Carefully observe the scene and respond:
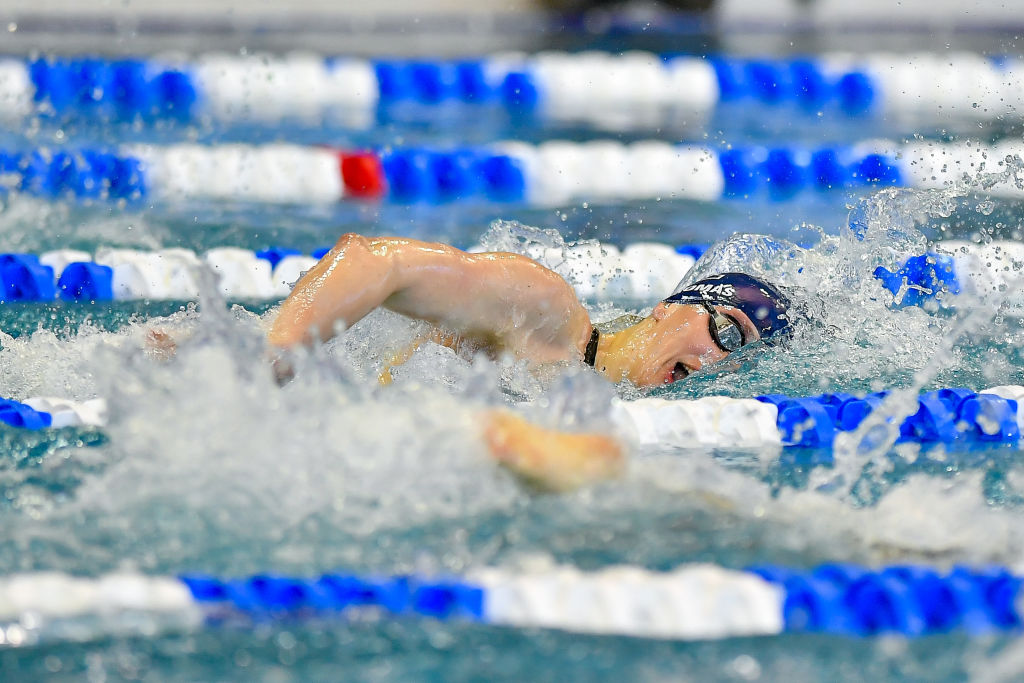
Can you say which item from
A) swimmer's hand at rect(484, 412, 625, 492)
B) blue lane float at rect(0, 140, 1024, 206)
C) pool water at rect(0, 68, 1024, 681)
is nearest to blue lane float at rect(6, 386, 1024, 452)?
pool water at rect(0, 68, 1024, 681)

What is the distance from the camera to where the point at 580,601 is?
1482 mm

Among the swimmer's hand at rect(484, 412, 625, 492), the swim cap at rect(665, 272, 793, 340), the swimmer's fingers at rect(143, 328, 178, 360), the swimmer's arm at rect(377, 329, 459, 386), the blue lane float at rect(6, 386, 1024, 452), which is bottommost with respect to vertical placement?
the swimmer's hand at rect(484, 412, 625, 492)

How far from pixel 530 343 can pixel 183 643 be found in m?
0.89

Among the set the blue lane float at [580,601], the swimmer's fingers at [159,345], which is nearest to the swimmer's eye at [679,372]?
the blue lane float at [580,601]

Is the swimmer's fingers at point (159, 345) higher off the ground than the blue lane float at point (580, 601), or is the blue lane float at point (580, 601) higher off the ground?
the swimmer's fingers at point (159, 345)

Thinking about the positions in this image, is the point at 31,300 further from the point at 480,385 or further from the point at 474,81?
the point at 474,81

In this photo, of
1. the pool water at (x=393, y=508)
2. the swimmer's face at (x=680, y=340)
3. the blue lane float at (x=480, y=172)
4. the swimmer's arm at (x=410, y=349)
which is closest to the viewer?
the pool water at (x=393, y=508)

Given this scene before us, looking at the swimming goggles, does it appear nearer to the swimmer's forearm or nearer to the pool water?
the pool water

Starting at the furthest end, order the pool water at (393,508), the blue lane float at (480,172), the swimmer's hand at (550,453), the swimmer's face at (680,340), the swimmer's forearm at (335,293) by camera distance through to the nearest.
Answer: the blue lane float at (480,172), the swimmer's face at (680,340), the swimmer's forearm at (335,293), the swimmer's hand at (550,453), the pool water at (393,508)

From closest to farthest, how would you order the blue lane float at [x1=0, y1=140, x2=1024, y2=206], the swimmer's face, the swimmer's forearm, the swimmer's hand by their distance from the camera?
the swimmer's hand, the swimmer's forearm, the swimmer's face, the blue lane float at [x1=0, y1=140, x2=1024, y2=206]

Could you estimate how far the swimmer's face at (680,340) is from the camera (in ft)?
7.26

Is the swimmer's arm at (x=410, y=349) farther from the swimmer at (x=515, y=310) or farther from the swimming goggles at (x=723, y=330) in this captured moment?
the swimming goggles at (x=723, y=330)

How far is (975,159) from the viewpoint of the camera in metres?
3.73

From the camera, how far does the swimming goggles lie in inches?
87.4
